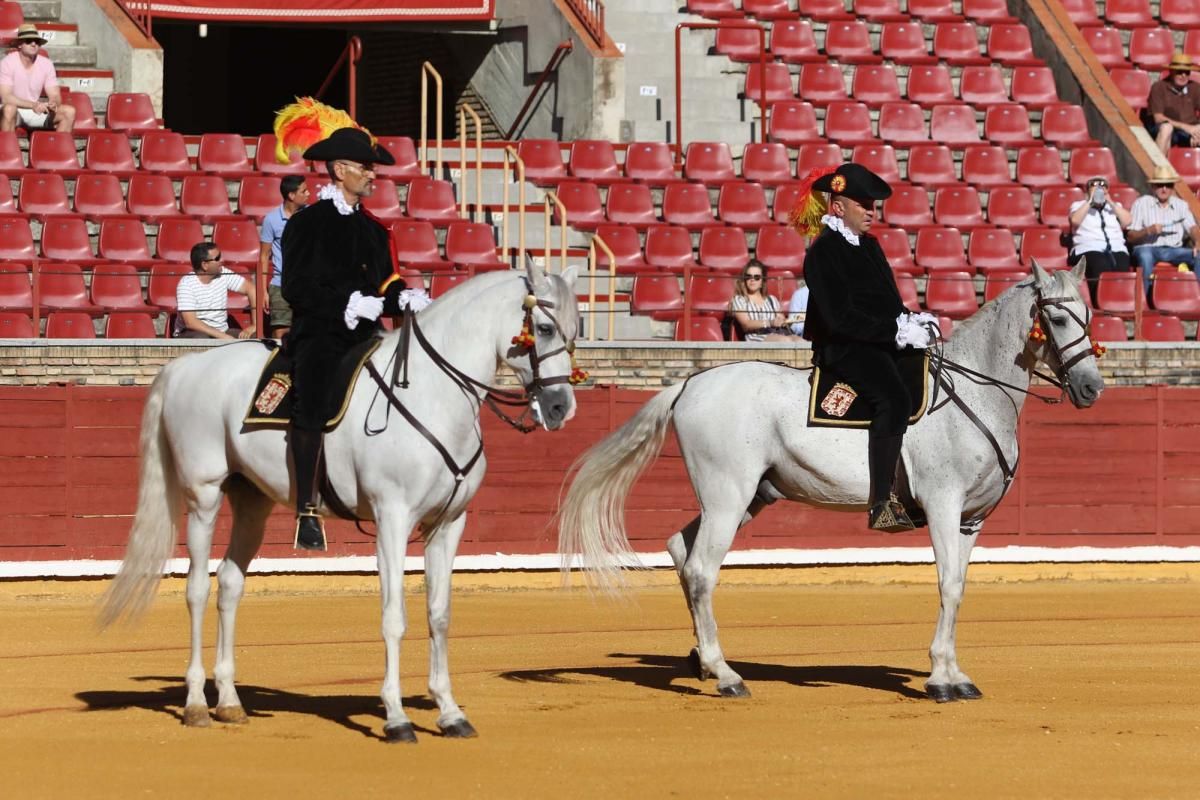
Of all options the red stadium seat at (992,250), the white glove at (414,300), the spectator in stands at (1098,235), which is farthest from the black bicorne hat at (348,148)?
the red stadium seat at (992,250)

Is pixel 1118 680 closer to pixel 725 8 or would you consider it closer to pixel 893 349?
pixel 893 349

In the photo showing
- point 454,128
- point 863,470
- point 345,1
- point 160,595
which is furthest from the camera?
point 454,128

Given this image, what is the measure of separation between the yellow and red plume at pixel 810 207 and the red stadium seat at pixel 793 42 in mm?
11629

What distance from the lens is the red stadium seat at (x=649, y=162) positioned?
19.5 metres

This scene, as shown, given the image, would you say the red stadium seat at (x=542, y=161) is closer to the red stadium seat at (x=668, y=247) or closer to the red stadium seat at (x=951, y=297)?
the red stadium seat at (x=668, y=247)

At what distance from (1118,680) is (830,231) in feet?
8.61

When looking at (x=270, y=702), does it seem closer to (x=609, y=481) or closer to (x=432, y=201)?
(x=609, y=481)

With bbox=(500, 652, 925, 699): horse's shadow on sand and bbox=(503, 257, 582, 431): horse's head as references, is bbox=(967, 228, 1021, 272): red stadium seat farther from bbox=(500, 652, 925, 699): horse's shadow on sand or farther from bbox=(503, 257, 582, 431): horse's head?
bbox=(503, 257, 582, 431): horse's head

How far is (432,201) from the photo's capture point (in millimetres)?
18078

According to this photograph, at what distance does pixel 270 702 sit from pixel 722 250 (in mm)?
9657

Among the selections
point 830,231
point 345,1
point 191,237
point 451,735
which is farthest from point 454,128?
point 451,735

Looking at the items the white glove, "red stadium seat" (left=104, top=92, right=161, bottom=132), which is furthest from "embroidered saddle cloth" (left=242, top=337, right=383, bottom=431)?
"red stadium seat" (left=104, top=92, right=161, bottom=132)

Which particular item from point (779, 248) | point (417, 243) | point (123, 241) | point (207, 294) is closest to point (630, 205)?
point (779, 248)

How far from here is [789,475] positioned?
32.0 ft
